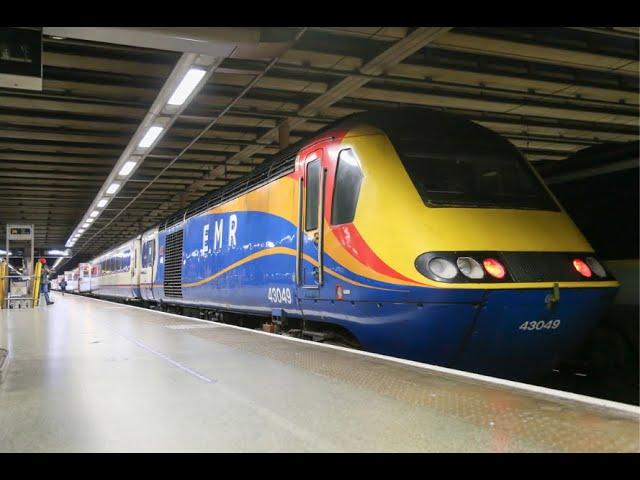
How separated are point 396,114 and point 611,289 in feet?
8.94

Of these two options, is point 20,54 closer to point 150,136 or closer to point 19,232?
point 150,136

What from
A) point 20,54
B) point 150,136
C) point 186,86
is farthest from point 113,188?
point 20,54

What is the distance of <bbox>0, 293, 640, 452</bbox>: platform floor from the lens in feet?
9.71

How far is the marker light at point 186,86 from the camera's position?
8.17m

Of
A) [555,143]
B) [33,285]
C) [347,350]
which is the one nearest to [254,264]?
[347,350]

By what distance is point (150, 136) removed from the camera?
11.8 m

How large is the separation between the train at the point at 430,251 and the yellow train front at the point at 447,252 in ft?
0.04

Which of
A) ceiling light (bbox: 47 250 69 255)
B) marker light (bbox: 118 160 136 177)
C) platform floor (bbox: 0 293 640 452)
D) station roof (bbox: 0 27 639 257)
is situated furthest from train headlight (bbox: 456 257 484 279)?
ceiling light (bbox: 47 250 69 255)

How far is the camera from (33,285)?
1959cm

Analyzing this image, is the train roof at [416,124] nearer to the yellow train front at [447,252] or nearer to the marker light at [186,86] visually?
the yellow train front at [447,252]

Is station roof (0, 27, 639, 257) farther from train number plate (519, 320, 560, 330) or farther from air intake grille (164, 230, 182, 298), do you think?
train number plate (519, 320, 560, 330)

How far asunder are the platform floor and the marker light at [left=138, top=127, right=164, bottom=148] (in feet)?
20.8

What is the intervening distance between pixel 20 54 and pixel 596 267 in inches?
239

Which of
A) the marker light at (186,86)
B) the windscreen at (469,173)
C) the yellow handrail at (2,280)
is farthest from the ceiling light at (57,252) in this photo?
the windscreen at (469,173)
